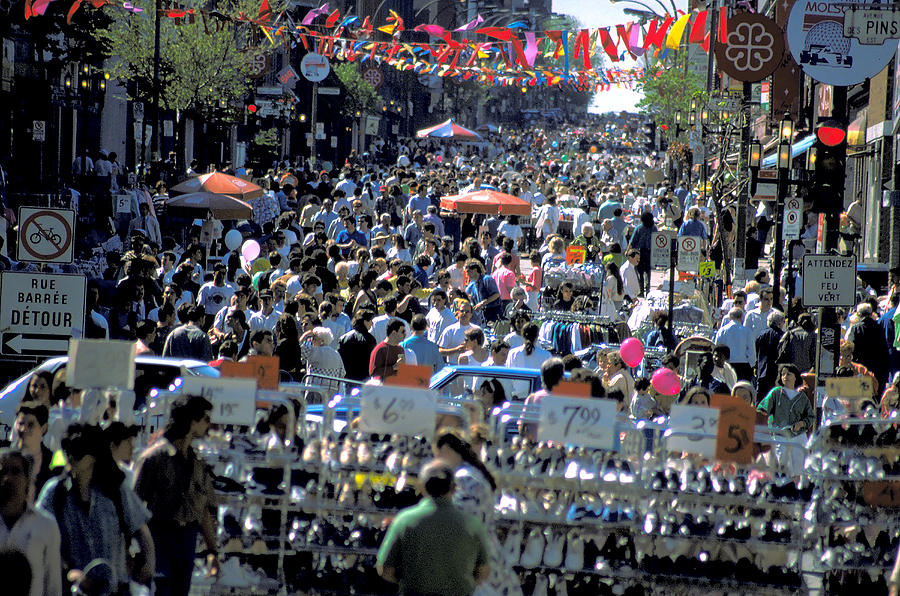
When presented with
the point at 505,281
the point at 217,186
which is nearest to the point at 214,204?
the point at 217,186

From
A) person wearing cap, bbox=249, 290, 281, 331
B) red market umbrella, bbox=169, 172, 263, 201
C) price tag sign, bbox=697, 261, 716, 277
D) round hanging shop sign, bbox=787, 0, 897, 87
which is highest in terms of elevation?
round hanging shop sign, bbox=787, 0, 897, 87

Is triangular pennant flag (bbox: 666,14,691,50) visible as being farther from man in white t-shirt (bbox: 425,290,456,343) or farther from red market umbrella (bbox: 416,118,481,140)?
red market umbrella (bbox: 416,118,481,140)

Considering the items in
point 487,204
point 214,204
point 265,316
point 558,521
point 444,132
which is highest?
point 444,132

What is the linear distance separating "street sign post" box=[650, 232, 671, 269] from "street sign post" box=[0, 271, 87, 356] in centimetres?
1081

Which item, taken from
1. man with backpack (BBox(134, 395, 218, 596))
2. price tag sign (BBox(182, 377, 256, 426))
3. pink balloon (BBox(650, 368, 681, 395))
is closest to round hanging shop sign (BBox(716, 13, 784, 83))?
pink balloon (BBox(650, 368, 681, 395))

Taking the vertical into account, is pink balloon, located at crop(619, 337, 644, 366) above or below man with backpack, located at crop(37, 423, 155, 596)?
above

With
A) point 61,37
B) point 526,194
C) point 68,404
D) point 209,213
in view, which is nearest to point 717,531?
point 68,404

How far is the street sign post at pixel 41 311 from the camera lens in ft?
32.9

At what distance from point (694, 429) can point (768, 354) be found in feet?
22.0

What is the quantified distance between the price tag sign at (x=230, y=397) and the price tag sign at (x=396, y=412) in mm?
733

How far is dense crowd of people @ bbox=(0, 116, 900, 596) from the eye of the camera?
6320 millimetres

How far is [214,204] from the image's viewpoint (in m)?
21.6

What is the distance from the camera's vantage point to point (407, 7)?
12169 centimetres

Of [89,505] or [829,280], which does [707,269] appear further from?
[89,505]
